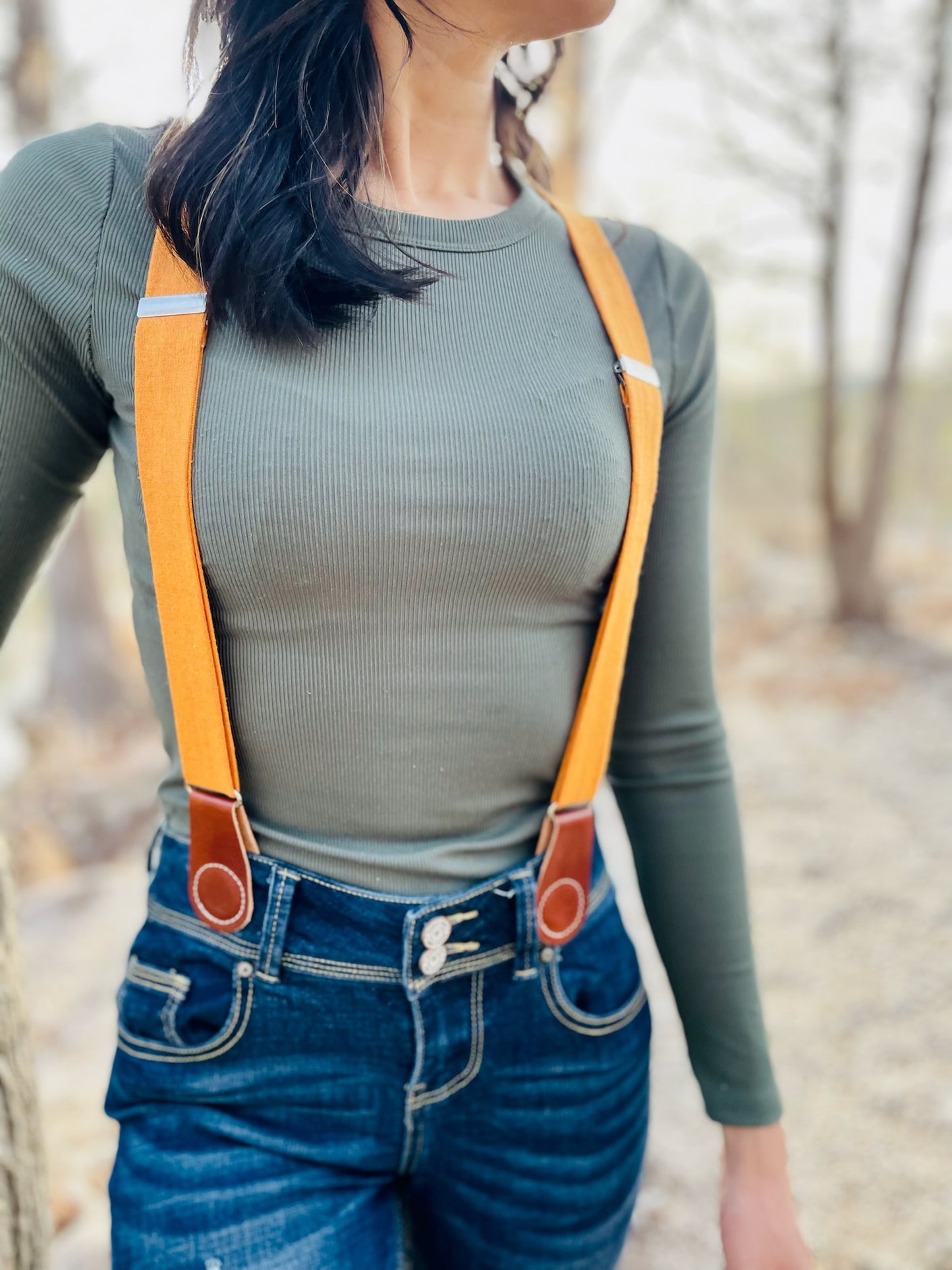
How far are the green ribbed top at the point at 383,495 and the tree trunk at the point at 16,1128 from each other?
377 mm

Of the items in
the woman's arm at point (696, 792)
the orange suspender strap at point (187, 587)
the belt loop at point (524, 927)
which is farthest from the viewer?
the woman's arm at point (696, 792)

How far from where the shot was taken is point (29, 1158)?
1.09 metres

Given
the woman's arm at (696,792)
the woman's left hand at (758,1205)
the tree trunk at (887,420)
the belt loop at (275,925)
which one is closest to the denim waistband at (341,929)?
the belt loop at (275,925)

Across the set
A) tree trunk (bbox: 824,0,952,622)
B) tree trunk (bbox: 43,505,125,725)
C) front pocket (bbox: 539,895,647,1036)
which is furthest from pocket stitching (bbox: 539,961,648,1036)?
tree trunk (bbox: 43,505,125,725)

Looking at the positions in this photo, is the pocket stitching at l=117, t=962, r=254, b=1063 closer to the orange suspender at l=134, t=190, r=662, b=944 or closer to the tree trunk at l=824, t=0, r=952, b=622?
the orange suspender at l=134, t=190, r=662, b=944

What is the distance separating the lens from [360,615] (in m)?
0.83

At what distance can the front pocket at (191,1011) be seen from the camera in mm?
833

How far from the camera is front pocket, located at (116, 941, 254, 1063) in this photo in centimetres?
83

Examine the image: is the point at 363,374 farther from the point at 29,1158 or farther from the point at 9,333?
the point at 29,1158

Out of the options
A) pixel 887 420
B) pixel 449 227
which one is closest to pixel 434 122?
pixel 449 227

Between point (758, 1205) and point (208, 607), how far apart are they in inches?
32.0

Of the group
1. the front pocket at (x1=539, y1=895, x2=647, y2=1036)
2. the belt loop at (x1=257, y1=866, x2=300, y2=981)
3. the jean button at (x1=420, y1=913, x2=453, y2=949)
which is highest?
the belt loop at (x1=257, y1=866, x2=300, y2=981)

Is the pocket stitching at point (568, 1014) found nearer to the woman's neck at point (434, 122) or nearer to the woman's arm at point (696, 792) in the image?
the woman's arm at point (696, 792)

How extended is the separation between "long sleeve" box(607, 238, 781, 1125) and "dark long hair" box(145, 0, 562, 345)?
1.06 feet
